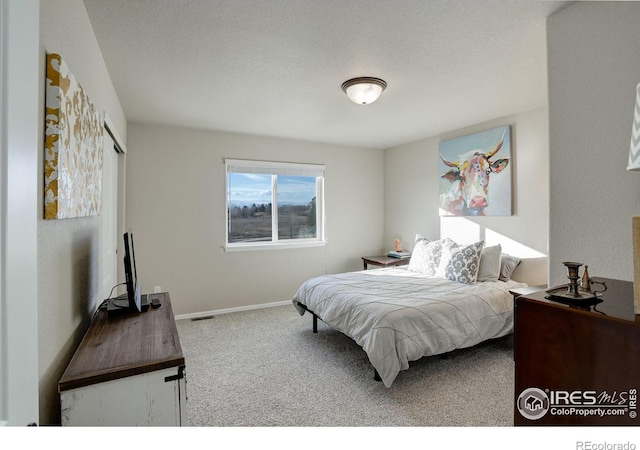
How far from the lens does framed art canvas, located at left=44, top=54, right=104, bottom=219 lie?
1.13 metres

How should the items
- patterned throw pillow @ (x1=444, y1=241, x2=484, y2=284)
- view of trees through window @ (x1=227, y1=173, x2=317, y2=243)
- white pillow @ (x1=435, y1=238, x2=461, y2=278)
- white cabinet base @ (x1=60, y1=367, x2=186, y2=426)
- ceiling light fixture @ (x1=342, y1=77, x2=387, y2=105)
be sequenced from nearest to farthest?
white cabinet base @ (x1=60, y1=367, x2=186, y2=426) < ceiling light fixture @ (x1=342, y1=77, x2=387, y2=105) < patterned throw pillow @ (x1=444, y1=241, x2=484, y2=284) < white pillow @ (x1=435, y1=238, x2=461, y2=278) < view of trees through window @ (x1=227, y1=173, x2=317, y2=243)

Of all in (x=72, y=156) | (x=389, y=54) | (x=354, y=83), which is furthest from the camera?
(x=354, y=83)

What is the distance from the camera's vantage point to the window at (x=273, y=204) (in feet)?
14.3

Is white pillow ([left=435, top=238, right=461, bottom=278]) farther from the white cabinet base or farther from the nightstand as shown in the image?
the white cabinet base

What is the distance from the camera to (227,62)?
2262 millimetres

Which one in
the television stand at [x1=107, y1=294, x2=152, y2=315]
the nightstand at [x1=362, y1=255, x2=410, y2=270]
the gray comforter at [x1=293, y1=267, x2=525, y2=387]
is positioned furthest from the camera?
the nightstand at [x1=362, y1=255, x2=410, y2=270]

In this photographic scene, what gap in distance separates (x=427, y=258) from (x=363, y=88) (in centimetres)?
224

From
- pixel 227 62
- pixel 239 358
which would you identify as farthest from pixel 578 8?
pixel 239 358

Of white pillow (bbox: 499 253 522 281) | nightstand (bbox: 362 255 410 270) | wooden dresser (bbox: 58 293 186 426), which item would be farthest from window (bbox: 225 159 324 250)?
wooden dresser (bbox: 58 293 186 426)

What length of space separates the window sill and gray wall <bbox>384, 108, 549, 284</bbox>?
1364 millimetres

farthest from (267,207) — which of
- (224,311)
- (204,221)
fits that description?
(224,311)

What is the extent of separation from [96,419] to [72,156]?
105 centimetres

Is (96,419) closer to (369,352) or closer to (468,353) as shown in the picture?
(369,352)

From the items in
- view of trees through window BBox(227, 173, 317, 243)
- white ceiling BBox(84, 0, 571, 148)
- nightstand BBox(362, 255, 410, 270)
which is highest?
white ceiling BBox(84, 0, 571, 148)
